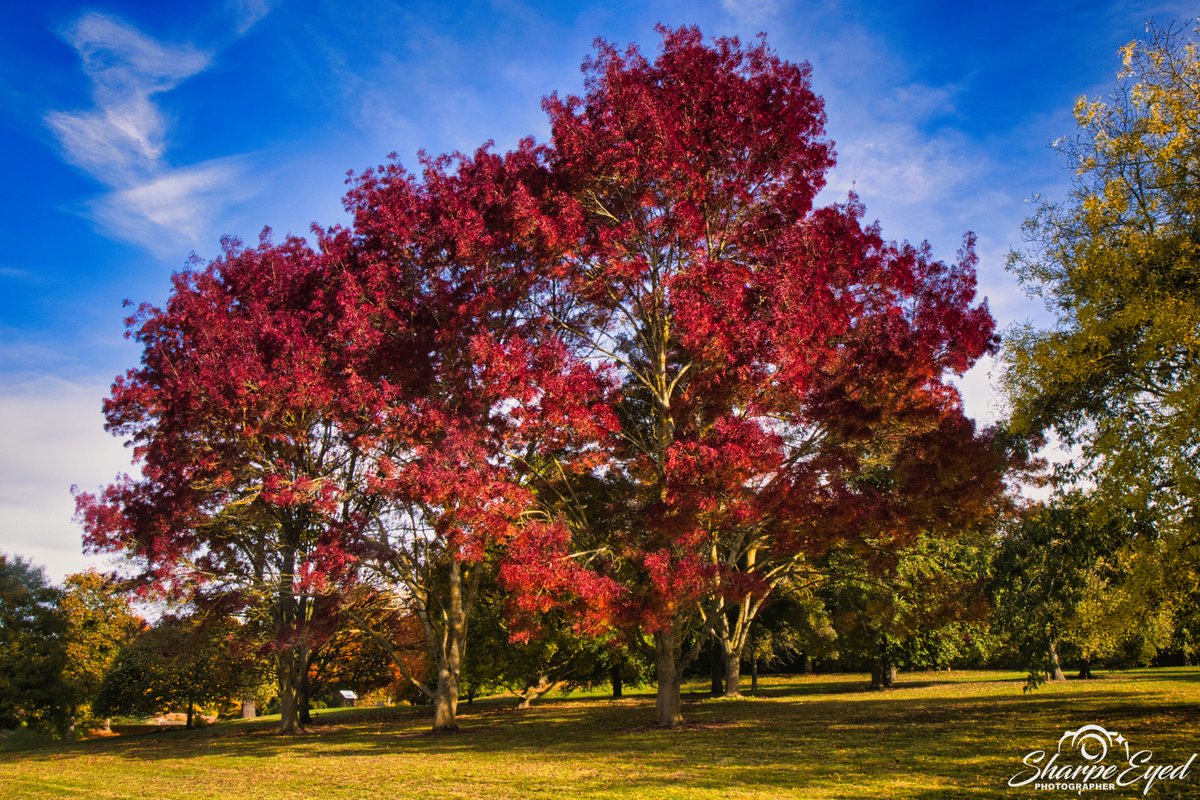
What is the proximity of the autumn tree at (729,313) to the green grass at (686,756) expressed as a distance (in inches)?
116

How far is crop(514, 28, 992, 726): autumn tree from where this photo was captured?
1489 cm

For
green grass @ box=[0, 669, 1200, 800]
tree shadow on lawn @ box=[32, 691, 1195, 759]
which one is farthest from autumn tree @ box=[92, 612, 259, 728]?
green grass @ box=[0, 669, 1200, 800]

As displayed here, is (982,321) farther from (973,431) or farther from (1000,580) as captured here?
(1000,580)

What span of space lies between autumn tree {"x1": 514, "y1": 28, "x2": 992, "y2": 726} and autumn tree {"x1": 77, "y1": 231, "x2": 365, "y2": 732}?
6.28 metres

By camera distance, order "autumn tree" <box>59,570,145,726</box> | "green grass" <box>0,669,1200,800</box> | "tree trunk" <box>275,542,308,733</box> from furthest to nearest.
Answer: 1. "autumn tree" <box>59,570,145,726</box>
2. "tree trunk" <box>275,542,308,733</box>
3. "green grass" <box>0,669,1200,800</box>

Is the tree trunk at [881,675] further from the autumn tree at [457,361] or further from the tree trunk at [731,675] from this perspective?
the autumn tree at [457,361]

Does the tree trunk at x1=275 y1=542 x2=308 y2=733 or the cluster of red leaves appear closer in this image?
the cluster of red leaves

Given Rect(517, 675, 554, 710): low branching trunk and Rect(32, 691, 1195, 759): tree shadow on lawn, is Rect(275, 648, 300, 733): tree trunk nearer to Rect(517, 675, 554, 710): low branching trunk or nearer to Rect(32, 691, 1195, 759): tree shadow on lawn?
Rect(32, 691, 1195, 759): tree shadow on lawn

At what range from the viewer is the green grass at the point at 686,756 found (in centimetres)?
920

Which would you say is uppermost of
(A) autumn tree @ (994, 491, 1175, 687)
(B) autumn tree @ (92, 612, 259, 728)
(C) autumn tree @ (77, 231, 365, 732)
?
(C) autumn tree @ (77, 231, 365, 732)

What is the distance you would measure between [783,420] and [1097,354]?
21.8ft

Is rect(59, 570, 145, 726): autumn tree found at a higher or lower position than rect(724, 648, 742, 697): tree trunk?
higher

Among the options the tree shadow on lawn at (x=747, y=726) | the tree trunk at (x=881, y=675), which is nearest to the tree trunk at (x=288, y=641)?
the tree shadow on lawn at (x=747, y=726)

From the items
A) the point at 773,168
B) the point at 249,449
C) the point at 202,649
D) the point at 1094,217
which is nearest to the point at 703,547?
the point at 773,168
